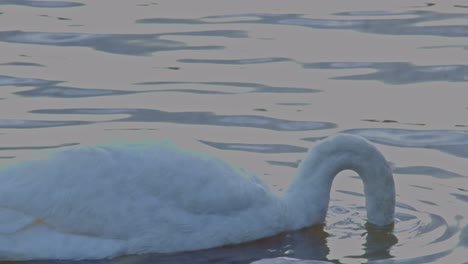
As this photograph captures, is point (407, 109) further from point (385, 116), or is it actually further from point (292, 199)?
point (292, 199)

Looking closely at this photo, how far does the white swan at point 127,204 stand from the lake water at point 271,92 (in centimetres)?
15

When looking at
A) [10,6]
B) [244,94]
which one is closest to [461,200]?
[244,94]

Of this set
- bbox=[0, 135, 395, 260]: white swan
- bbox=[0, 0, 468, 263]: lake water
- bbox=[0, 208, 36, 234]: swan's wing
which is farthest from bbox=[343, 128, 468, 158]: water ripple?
bbox=[0, 208, 36, 234]: swan's wing

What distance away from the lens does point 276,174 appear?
523 inches

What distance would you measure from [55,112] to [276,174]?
2.59m

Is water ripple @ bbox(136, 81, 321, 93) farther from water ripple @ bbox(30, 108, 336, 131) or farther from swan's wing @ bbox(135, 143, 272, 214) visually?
swan's wing @ bbox(135, 143, 272, 214)

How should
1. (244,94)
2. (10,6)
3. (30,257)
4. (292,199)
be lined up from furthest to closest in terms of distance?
(10,6) → (244,94) → (292,199) → (30,257)

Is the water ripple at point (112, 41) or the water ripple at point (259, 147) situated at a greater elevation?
the water ripple at point (112, 41)

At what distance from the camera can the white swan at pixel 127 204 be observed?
1120 cm

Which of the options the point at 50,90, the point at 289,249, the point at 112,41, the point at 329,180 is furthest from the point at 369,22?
the point at 289,249

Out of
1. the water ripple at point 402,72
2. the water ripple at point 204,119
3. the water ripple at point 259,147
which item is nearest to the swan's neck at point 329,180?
the water ripple at point 259,147

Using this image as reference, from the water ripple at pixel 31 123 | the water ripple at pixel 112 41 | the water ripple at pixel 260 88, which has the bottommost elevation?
the water ripple at pixel 31 123

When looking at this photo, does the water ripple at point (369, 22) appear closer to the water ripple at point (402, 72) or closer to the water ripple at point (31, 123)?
the water ripple at point (402, 72)

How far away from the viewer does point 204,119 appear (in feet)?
48.4
